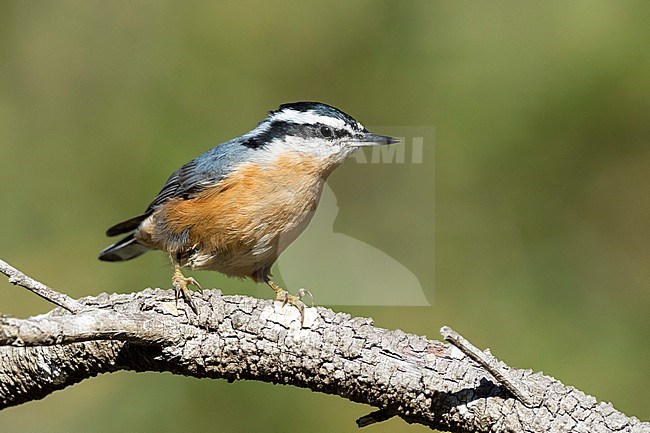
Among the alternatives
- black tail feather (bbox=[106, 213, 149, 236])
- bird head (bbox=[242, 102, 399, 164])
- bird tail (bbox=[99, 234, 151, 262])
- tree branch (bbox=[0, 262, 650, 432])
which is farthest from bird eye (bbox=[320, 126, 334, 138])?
tree branch (bbox=[0, 262, 650, 432])

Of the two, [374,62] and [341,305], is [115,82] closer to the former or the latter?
[374,62]

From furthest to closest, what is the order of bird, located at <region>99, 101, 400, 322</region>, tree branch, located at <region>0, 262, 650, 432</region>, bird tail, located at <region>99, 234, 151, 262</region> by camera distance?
bird tail, located at <region>99, 234, 151, 262</region>, bird, located at <region>99, 101, 400, 322</region>, tree branch, located at <region>0, 262, 650, 432</region>

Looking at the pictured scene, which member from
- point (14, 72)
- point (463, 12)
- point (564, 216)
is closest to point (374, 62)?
point (463, 12)

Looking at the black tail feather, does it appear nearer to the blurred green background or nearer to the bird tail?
the bird tail

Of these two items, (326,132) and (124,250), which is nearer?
(326,132)

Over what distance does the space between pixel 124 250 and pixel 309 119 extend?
1.08 meters

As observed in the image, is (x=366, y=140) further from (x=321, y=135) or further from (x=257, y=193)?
(x=257, y=193)

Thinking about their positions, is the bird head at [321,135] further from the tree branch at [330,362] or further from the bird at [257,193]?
the tree branch at [330,362]

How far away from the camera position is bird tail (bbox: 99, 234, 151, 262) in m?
3.67

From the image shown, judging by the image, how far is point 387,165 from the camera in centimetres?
416

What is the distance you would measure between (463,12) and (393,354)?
285cm

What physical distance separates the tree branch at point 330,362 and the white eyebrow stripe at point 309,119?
107 centimetres

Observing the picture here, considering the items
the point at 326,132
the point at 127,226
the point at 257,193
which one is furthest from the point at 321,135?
the point at 127,226

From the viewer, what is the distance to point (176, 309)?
7.31 feet
